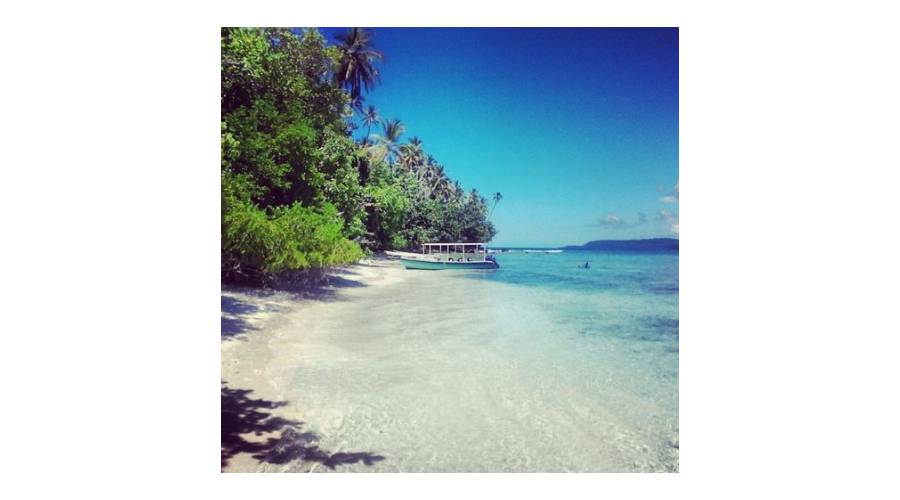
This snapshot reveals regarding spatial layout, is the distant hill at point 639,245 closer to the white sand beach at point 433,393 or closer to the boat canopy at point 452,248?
the white sand beach at point 433,393

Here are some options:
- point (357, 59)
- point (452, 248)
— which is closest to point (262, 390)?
point (357, 59)

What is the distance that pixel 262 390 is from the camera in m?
3.09

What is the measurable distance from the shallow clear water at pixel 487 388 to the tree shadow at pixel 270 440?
0.23 ft

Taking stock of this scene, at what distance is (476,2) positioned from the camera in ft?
9.17

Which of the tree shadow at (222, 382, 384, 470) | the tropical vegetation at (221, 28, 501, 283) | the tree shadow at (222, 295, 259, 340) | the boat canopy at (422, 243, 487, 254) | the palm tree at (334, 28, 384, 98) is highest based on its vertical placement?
the palm tree at (334, 28, 384, 98)

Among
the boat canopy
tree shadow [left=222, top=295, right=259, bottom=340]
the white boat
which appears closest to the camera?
tree shadow [left=222, top=295, right=259, bottom=340]

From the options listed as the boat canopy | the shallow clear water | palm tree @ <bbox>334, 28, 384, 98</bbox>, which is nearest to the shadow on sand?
the shallow clear water

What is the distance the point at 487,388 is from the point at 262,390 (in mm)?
1547

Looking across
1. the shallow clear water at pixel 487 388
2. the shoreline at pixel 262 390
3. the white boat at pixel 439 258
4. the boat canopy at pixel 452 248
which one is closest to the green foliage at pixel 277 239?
the shoreline at pixel 262 390

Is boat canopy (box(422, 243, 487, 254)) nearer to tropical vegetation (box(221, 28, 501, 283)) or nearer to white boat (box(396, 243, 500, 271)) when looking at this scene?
white boat (box(396, 243, 500, 271))

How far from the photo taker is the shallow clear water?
8.95 ft

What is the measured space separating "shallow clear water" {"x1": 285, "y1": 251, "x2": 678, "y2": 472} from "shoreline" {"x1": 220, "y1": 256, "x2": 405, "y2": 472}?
0.30 ft
